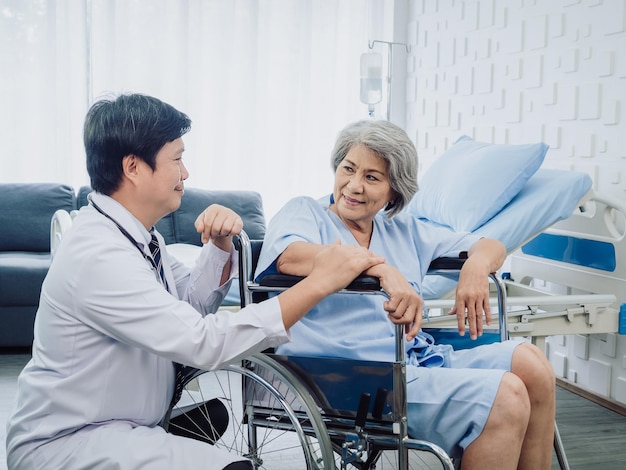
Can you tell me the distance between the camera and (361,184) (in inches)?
76.4

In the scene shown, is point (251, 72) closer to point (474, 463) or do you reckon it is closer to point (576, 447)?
point (576, 447)

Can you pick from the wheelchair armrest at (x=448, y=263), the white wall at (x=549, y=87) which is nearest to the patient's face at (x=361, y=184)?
the wheelchair armrest at (x=448, y=263)

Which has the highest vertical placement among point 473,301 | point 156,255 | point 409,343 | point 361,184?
point 361,184

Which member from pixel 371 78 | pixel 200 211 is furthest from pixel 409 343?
pixel 371 78

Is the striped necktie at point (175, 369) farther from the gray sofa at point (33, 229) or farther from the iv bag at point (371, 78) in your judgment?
the iv bag at point (371, 78)

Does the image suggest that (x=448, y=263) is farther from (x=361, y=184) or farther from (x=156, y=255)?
(x=156, y=255)

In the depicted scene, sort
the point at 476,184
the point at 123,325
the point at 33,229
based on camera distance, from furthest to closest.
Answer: the point at 33,229 < the point at 476,184 < the point at 123,325

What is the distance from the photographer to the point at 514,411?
163 cm

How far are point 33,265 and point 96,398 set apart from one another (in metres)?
2.76

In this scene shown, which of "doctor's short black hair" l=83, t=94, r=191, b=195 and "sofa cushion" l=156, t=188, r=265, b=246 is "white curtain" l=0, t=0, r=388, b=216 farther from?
"doctor's short black hair" l=83, t=94, r=191, b=195

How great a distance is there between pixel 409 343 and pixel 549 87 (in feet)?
6.65

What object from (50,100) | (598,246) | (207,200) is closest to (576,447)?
(598,246)

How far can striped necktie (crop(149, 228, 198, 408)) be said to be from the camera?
160 centimetres

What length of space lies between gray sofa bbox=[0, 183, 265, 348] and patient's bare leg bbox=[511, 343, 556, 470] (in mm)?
2791
